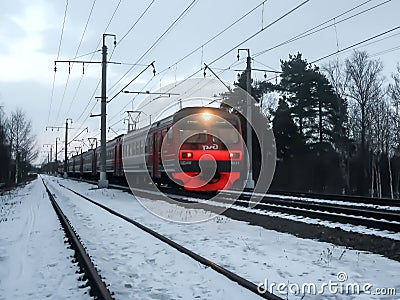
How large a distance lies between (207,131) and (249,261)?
11313 millimetres

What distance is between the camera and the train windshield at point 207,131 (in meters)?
17.9

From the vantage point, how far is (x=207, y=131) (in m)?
18.2

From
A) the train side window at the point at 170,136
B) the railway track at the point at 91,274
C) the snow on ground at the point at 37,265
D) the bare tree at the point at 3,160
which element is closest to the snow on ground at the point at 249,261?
the railway track at the point at 91,274

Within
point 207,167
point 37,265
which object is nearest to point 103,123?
point 207,167

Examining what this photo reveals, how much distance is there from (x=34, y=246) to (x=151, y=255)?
277 cm

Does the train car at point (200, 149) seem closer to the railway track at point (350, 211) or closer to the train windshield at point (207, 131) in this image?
the train windshield at point (207, 131)

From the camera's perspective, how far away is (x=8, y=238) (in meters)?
10.3

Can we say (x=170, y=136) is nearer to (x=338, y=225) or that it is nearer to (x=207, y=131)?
(x=207, y=131)

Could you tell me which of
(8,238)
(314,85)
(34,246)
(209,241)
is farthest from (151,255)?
(314,85)

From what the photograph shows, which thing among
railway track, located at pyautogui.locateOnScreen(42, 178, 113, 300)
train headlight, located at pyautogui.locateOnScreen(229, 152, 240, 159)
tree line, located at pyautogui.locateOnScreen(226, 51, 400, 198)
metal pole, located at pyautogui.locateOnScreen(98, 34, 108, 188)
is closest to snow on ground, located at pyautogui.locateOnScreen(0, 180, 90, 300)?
railway track, located at pyautogui.locateOnScreen(42, 178, 113, 300)

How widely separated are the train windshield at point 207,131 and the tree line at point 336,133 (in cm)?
2170

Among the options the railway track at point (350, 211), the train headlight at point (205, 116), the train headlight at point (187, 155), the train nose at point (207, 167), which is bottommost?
the railway track at point (350, 211)

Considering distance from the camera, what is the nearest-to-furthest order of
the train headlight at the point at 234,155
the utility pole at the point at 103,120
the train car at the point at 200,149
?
the train car at the point at 200,149
the train headlight at the point at 234,155
the utility pole at the point at 103,120

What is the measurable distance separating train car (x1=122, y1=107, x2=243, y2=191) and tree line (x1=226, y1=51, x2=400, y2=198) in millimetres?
21645
